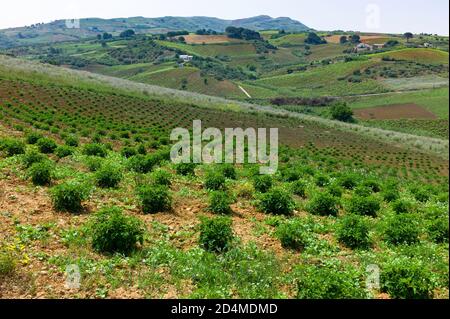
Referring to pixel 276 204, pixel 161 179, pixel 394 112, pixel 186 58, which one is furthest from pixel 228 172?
pixel 186 58

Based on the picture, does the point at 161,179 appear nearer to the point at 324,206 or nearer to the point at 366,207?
the point at 324,206

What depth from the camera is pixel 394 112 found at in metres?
99.3

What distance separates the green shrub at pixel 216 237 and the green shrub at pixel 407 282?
13.5 ft

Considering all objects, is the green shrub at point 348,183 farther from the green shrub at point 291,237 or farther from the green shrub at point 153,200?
the green shrub at point 153,200

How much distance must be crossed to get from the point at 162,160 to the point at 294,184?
25.9 feet

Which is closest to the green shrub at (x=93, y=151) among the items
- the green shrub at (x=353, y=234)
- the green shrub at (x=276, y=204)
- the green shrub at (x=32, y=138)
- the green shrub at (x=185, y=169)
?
the green shrub at (x=32, y=138)

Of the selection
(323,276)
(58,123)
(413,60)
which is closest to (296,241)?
(323,276)

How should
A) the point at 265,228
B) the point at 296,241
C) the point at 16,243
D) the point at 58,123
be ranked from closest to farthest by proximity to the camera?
the point at 16,243, the point at 296,241, the point at 265,228, the point at 58,123

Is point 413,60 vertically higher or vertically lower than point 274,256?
higher

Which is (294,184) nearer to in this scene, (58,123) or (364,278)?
(364,278)

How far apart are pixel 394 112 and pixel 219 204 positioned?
314ft

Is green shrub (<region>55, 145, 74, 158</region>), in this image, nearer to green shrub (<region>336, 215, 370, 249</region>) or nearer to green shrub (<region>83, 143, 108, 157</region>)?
green shrub (<region>83, 143, 108, 157</region>)
